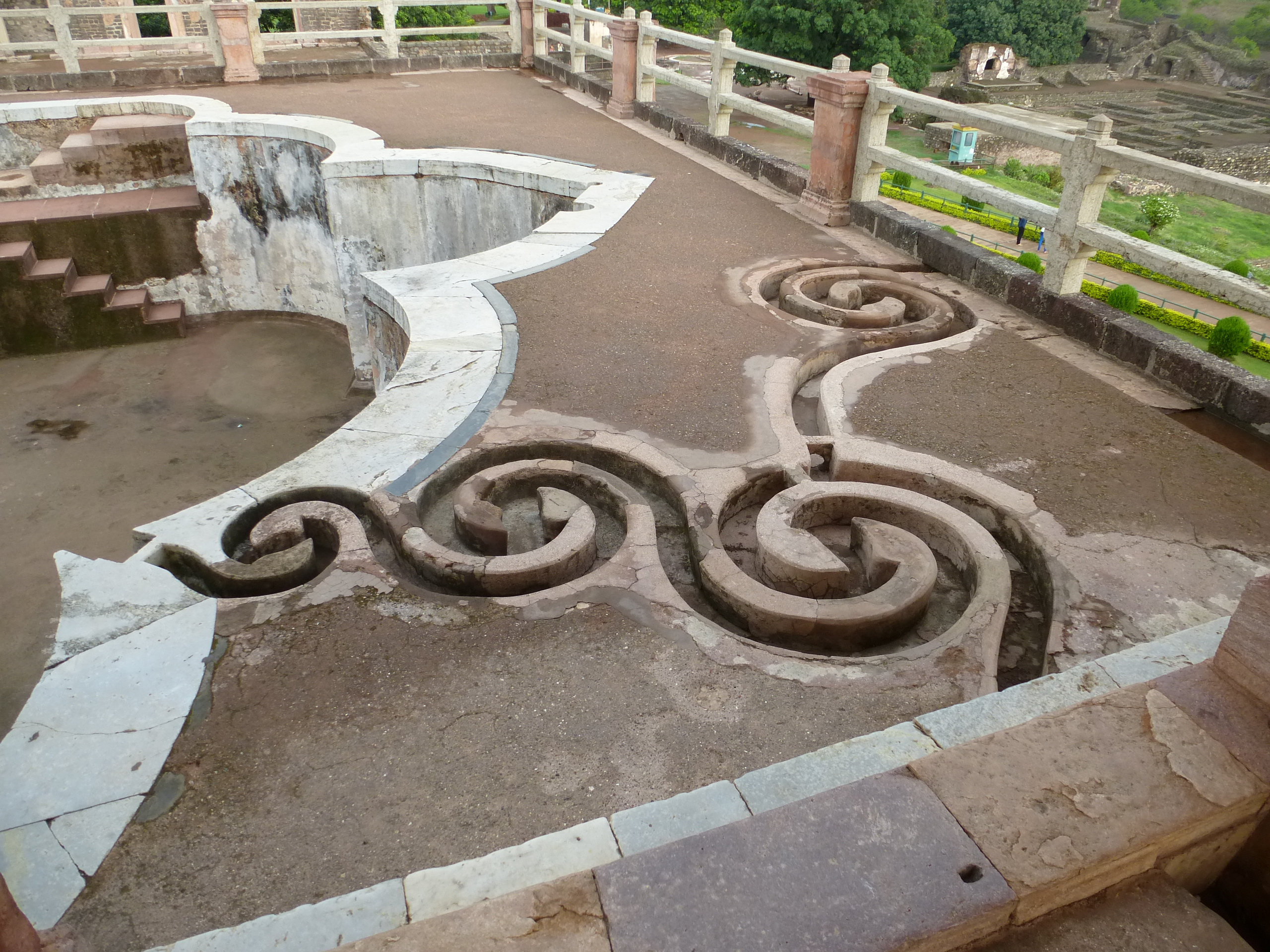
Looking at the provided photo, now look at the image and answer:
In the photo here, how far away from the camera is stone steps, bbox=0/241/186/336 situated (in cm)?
1006

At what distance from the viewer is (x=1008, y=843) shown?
2.04 m

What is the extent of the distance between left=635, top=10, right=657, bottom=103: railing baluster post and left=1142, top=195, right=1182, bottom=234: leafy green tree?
21795mm

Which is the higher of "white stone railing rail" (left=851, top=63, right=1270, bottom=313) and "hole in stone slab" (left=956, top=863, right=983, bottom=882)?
"white stone railing rail" (left=851, top=63, right=1270, bottom=313)

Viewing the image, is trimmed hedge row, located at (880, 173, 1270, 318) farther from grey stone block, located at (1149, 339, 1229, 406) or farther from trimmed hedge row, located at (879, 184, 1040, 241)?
grey stone block, located at (1149, 339, 1229, 406)

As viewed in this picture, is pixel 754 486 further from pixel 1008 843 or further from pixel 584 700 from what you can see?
pixel 1008 843

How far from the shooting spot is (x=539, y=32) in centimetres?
1534

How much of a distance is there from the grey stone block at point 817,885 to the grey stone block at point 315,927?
58cm

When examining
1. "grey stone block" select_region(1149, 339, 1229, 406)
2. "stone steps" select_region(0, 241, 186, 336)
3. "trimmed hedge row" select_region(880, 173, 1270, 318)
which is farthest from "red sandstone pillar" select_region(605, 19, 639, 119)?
"trimmed hedge row" select_region(880, 173, 1270, 318)

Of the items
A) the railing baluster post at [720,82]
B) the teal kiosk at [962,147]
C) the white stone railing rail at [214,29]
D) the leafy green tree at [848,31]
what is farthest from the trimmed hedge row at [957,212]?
the railing baluster post at [720,82]

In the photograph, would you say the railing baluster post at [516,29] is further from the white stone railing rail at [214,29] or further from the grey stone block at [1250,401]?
the grey stone block at [1250,401]

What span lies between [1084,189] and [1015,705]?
424 cm

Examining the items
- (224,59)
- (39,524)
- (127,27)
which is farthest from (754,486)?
(127,27)

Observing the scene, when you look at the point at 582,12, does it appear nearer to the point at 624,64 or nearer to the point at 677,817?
the point at 624,64

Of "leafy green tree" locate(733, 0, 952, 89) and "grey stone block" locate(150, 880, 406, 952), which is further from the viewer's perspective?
"leafy green tree" locate(733, 0, 952, 89)
